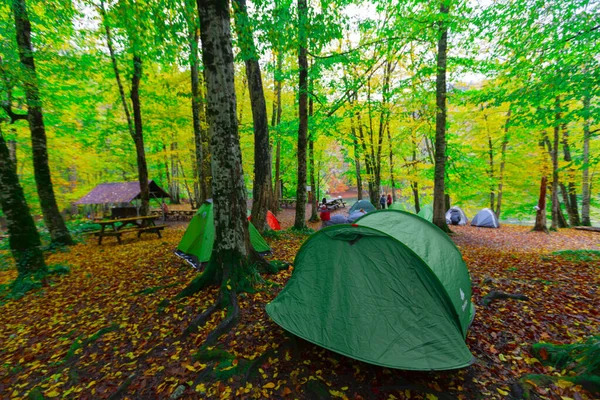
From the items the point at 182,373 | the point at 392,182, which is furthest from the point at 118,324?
the point at 392,182

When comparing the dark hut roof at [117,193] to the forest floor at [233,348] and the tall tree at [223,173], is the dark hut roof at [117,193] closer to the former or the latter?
the forest floor at [233,348]

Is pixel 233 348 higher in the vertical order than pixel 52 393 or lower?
higher

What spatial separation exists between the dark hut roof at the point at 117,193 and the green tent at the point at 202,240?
10.5 meters

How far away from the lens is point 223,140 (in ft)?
13.3

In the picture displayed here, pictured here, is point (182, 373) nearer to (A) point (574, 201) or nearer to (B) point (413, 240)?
(B) point (413, 240)

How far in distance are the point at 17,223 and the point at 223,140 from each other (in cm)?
567

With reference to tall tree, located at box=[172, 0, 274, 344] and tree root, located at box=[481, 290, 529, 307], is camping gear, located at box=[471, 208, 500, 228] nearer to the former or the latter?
tree root, located at box=[481, 290, 529, 307]

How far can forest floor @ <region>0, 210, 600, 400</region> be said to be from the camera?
103 inches

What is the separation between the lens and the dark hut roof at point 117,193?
1534 cm

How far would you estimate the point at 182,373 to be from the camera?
284cm

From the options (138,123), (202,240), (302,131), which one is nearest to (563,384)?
(202,240)

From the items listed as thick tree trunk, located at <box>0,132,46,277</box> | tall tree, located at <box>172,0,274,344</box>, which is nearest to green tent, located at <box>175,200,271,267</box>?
tall tree, located at <box>172,0,274,344</box>

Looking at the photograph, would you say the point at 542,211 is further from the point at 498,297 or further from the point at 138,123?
the point at 138,123

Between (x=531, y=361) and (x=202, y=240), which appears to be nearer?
(x=531, y=361)
